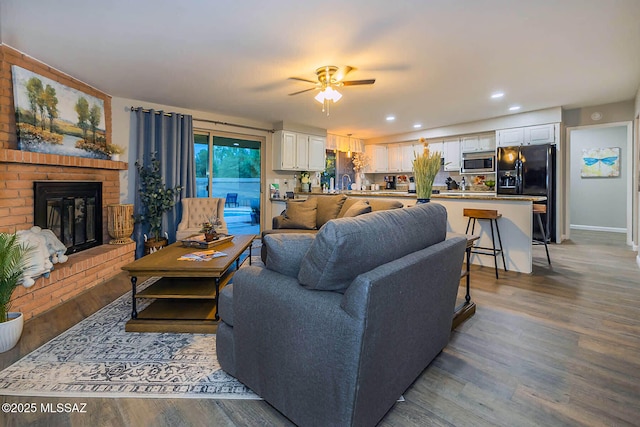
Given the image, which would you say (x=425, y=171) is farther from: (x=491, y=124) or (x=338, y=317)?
(x=491, y=124)

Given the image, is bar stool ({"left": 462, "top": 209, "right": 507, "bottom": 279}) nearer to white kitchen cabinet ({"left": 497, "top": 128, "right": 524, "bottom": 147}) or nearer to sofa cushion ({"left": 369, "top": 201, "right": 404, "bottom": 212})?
sofa cushion ({"left": 369, "top": 201, "right": 404, "bottom": 212})

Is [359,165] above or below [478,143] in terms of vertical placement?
below

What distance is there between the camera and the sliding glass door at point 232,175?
5.50m

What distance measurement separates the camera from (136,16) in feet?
7.65

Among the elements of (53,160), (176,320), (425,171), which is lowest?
(176,320)

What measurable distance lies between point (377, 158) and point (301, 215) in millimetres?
4387

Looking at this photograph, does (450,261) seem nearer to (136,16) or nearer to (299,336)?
(299,336)

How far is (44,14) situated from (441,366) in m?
3.70

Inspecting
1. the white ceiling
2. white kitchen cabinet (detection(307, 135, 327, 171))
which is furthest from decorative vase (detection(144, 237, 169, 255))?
white kitchen cabinet (detection(307, 135, 327, 171))

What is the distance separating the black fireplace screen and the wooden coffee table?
146cm

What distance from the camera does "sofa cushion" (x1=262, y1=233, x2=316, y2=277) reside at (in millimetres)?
1437

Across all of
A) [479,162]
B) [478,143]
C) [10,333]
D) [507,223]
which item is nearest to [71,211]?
[10,333]

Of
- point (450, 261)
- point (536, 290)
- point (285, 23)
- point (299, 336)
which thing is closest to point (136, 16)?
point (285, 23)

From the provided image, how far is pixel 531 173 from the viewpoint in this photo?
554 centimetres
